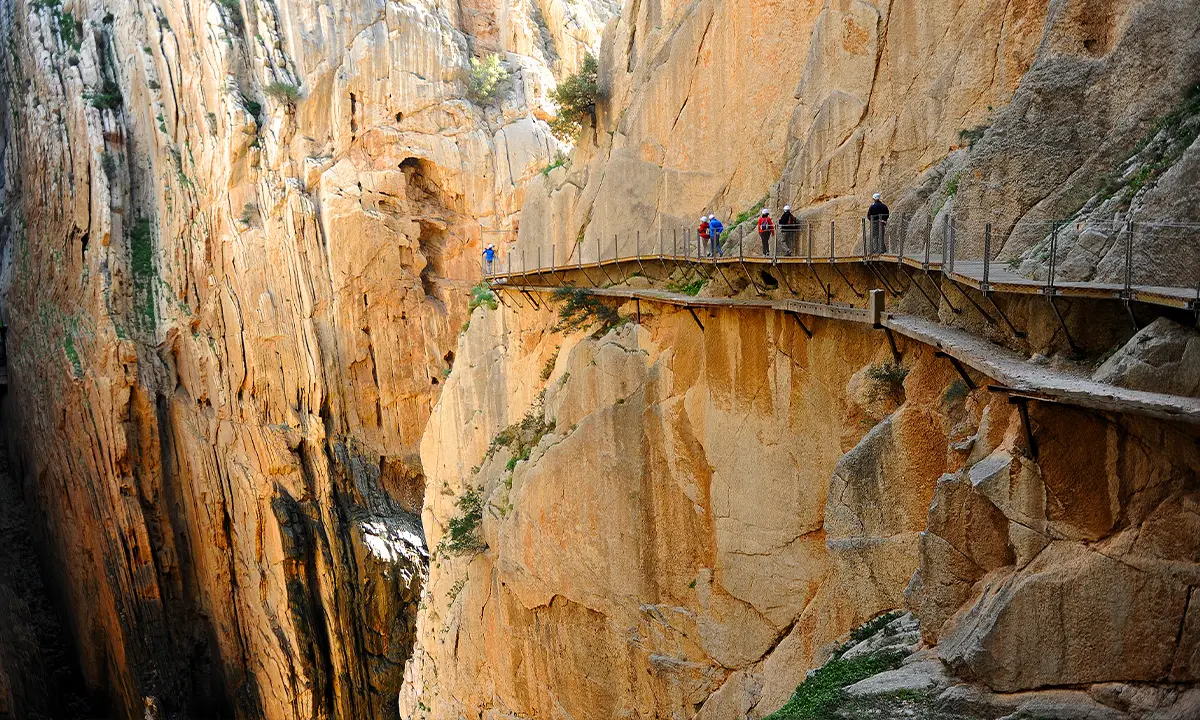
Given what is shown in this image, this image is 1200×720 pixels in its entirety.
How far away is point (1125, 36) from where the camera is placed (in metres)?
9.03

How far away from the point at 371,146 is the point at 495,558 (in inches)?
919

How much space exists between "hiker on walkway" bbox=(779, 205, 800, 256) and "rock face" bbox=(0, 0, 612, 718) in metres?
25.6

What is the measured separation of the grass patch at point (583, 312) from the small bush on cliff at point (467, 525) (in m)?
4.89

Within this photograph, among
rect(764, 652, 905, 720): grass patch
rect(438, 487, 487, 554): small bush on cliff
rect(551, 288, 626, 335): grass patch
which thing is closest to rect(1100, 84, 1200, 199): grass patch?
rect(764, 652, 905, 720): grass patch

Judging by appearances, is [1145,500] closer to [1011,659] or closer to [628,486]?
[1011,659]

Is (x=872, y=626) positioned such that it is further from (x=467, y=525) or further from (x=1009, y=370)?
(x=467, y=525)

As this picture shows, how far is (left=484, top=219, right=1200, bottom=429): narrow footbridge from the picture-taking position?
641 centimetres

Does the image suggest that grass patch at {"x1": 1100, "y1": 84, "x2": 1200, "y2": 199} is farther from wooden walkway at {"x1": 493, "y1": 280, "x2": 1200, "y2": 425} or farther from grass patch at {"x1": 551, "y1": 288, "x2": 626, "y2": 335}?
grass patch at {"x1": 551, "y1": 288, "x2": 626, "y2": 335}

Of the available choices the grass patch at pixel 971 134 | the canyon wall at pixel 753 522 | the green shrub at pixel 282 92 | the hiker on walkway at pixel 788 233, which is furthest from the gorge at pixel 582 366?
the green shrub at pixel 282 92

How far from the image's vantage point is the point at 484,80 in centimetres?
3897

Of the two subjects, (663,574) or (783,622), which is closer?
(783,622)

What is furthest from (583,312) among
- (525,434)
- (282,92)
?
(282,92)

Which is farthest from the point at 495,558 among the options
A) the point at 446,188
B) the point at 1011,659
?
the point at 446,188

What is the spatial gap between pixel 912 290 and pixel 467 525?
13.1 meters
